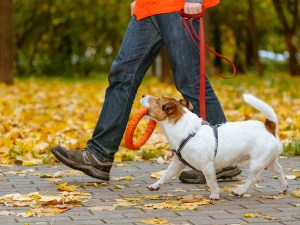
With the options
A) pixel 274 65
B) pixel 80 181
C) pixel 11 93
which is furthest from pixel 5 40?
pixel 274 65

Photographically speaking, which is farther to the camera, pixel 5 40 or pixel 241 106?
pixel 5 40

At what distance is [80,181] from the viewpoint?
659 cm

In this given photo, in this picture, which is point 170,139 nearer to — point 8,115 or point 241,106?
point 8,115

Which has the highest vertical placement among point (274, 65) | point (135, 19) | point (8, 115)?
point (135, 19)

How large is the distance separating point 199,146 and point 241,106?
7441 mm

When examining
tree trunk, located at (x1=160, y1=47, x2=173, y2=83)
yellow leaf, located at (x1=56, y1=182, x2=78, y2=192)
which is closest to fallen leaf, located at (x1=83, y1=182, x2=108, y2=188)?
yellow leaf, located at (x1=56, y1=182, x2=78, y2=192)

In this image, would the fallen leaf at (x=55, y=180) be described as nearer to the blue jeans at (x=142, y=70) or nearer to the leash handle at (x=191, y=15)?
the blue jeans at (x=142, y=70)

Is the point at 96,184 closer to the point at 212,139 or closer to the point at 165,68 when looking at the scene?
the point at 212,139

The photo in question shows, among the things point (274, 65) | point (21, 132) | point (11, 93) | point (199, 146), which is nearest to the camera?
point (199, 146)

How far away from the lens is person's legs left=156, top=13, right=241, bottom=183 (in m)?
6.23

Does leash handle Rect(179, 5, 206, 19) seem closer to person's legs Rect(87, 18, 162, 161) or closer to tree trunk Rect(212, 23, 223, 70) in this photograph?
person's legs Rect(87, 18, 162, 161)

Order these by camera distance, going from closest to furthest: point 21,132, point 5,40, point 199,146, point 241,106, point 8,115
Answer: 1. point 199,146
2. point 21,132
3. point 8,115
4. point 241,106
5. point 5,40

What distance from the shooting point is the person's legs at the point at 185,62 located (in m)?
6.23

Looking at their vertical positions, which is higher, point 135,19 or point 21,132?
point 135,19
